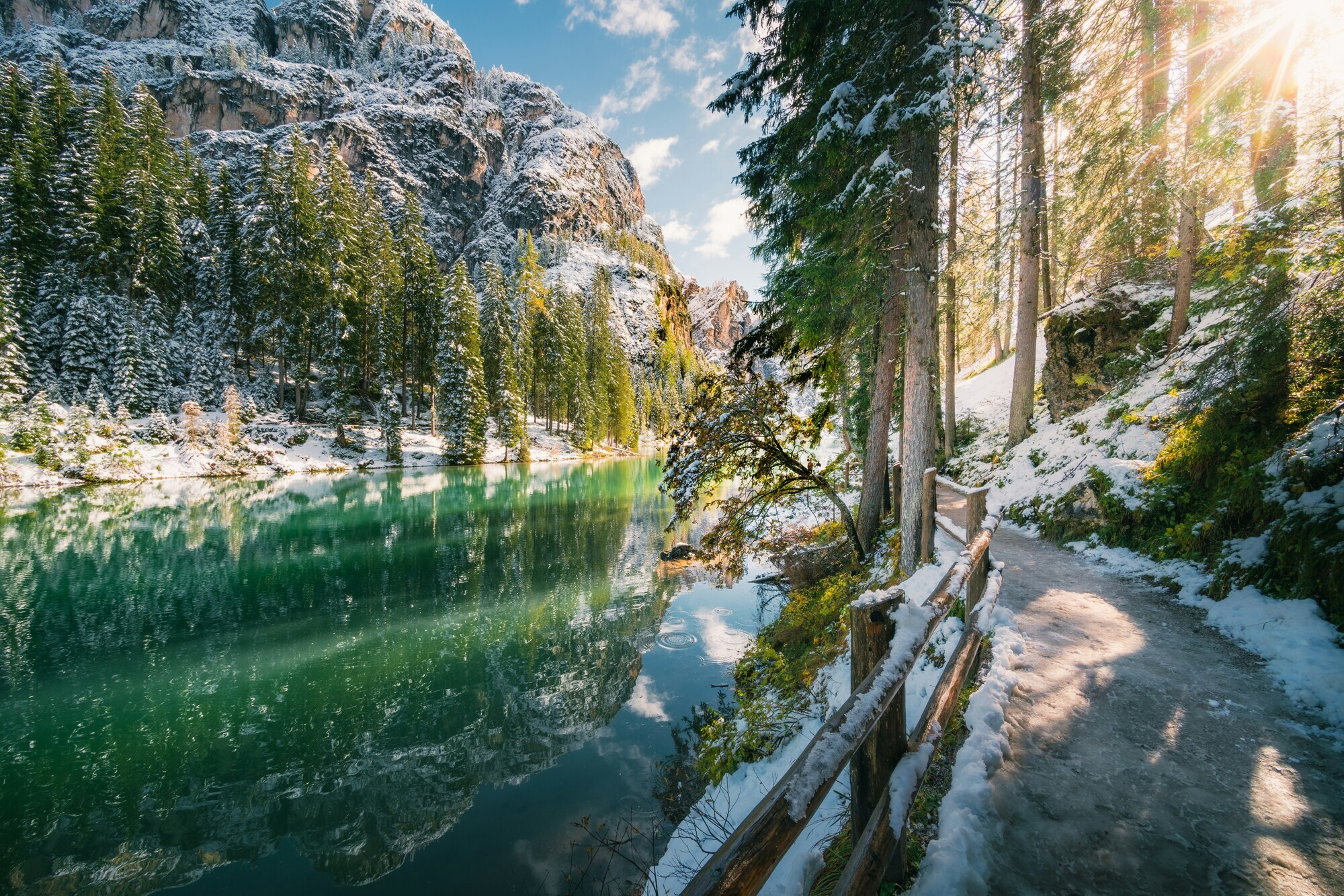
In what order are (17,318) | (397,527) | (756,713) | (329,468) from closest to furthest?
1. (756,713)
2. (397,527)
3. (17,318)
4. (329,468)

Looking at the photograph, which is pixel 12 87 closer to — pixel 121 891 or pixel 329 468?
pixel 329 468

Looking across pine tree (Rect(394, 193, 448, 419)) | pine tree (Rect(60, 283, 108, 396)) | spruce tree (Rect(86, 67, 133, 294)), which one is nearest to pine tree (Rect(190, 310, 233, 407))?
pine tree (Rect(60, 283, 108, 396))

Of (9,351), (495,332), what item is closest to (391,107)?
(495,332)

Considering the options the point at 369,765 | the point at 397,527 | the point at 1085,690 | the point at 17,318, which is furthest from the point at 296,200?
the point at 1085,690

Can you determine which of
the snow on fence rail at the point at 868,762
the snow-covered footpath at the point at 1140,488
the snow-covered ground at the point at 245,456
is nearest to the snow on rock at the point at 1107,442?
the snow-covered footpath at the point at 1140,488

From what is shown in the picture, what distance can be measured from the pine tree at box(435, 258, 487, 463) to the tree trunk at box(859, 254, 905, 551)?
35.6 metres

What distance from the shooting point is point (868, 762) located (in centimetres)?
256

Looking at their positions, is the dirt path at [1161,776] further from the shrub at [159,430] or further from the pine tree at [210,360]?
the pine tree at [210,360]

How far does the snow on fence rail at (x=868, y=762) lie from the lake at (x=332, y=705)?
418 cm

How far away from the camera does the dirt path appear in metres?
2.43

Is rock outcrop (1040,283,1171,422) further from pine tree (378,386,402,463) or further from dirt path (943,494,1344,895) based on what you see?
pine tree (378,386,402,463)

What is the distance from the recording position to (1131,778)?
123 inches

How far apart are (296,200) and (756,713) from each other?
1826 inches

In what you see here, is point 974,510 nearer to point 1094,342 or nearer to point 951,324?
point 1094,342
